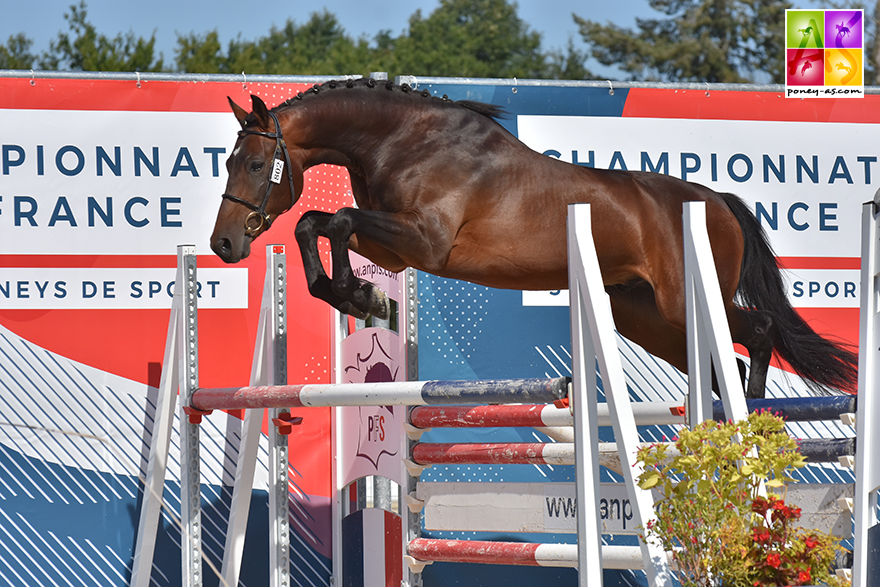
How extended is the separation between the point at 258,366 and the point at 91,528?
3.92ft

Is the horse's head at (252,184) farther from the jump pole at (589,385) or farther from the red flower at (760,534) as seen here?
the red flower at (760,534)

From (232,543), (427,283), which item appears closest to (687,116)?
(427,283)

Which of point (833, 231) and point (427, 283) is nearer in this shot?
point (427, 283)

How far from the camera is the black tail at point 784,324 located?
12.8 ft

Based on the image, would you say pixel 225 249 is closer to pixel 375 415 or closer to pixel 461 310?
pixel 375 415

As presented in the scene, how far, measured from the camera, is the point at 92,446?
4.26 meters

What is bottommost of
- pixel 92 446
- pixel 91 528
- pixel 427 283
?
pixel 91 528

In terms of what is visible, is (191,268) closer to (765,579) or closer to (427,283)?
(427,283)

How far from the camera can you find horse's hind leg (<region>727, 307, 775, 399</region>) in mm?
3889

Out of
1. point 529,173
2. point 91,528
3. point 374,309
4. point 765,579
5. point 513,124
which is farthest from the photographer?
point 513,124

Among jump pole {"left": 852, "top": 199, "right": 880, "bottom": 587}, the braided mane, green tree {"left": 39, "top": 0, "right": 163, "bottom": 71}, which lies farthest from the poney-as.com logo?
green tree {"left": 39, "top": 0, "right": 163, "bottom": 71}

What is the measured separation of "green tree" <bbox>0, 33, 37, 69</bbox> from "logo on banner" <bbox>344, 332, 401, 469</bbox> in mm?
Answer: 14970

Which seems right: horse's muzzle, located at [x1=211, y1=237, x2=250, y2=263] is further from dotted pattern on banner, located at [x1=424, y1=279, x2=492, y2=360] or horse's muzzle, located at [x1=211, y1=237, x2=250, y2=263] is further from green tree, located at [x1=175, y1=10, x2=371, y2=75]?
green tree, located at [x1=175, y1=10, x2=371, y2=75]

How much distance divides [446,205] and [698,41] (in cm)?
2151
